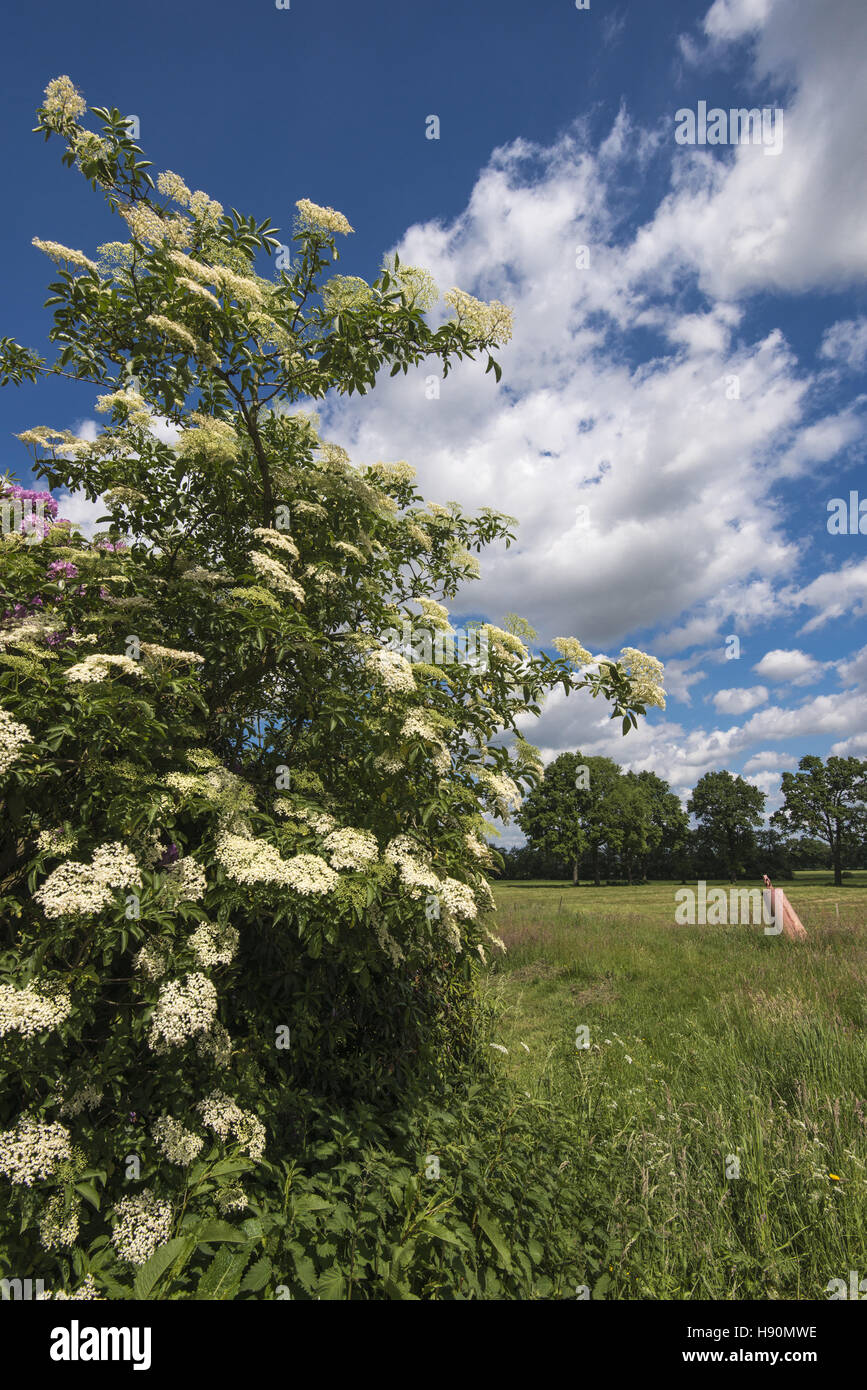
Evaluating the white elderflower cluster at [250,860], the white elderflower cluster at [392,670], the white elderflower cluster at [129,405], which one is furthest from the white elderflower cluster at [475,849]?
the white elderflower cluster at [129,405]

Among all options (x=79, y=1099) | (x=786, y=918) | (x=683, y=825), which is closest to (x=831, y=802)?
(x=683, y=825)

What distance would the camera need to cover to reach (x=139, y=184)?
13.6 feet

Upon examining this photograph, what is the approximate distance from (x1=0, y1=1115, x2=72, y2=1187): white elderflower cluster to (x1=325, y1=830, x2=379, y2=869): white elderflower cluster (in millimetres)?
1629

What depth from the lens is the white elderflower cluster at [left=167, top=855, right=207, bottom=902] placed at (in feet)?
9.37

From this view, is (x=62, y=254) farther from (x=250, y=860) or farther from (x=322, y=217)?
(x=250, y=860)

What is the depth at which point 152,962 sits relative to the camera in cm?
277

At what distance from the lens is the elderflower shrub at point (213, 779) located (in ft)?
8.95

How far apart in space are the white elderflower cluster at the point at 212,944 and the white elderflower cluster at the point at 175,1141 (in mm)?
837

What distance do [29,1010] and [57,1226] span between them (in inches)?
42.1

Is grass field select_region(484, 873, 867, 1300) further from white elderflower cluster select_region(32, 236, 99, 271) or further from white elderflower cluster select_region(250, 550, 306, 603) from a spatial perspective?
white elderflower cluster select_region(32, 236, 99, 271)

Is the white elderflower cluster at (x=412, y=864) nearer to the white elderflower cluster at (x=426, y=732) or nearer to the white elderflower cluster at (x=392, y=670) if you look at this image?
the white elderflower cluster at (x=426, y=732)

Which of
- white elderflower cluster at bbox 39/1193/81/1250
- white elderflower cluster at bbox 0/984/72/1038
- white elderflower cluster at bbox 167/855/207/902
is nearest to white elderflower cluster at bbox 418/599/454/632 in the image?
white elderflower cluster at bbox 167/855/207/902
